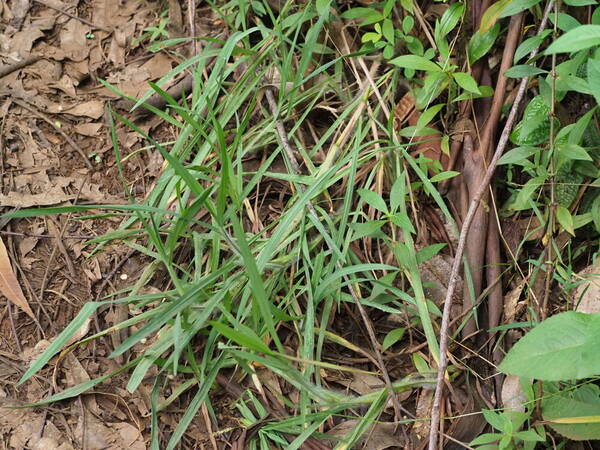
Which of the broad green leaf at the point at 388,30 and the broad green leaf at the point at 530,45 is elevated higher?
the broad green leaf at the point at 388,30

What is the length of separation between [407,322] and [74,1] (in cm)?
165

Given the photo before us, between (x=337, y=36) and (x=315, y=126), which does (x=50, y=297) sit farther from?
(x=337, y=36)

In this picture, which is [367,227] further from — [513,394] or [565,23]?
[565,23]

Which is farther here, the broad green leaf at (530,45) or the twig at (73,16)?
the twig at (73,16)

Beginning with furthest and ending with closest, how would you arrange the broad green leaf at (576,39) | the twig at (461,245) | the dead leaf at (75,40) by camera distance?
the dead leaf at (75,40) → the twig at (461,245) → the broad green leaf at (576,39)

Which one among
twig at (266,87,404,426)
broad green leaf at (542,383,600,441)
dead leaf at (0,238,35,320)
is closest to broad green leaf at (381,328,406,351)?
twig at (266,87,404,426)

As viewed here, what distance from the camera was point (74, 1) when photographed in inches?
82.4

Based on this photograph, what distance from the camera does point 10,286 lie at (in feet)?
5.40

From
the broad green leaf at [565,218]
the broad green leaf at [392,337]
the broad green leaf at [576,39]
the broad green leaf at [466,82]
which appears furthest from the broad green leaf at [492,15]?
the broad green leaf at [392,337]

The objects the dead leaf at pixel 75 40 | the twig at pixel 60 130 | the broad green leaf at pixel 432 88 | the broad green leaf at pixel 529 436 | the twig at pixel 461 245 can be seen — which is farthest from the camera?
the dead leaf at pixel 75 40

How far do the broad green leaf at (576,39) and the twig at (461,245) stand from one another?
55 centimetres

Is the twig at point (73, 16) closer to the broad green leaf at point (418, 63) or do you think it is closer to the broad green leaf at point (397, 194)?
the broad green leaf at point (418, 63)

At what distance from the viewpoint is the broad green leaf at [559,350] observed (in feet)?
2.96

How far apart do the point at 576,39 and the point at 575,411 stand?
2.57ft
